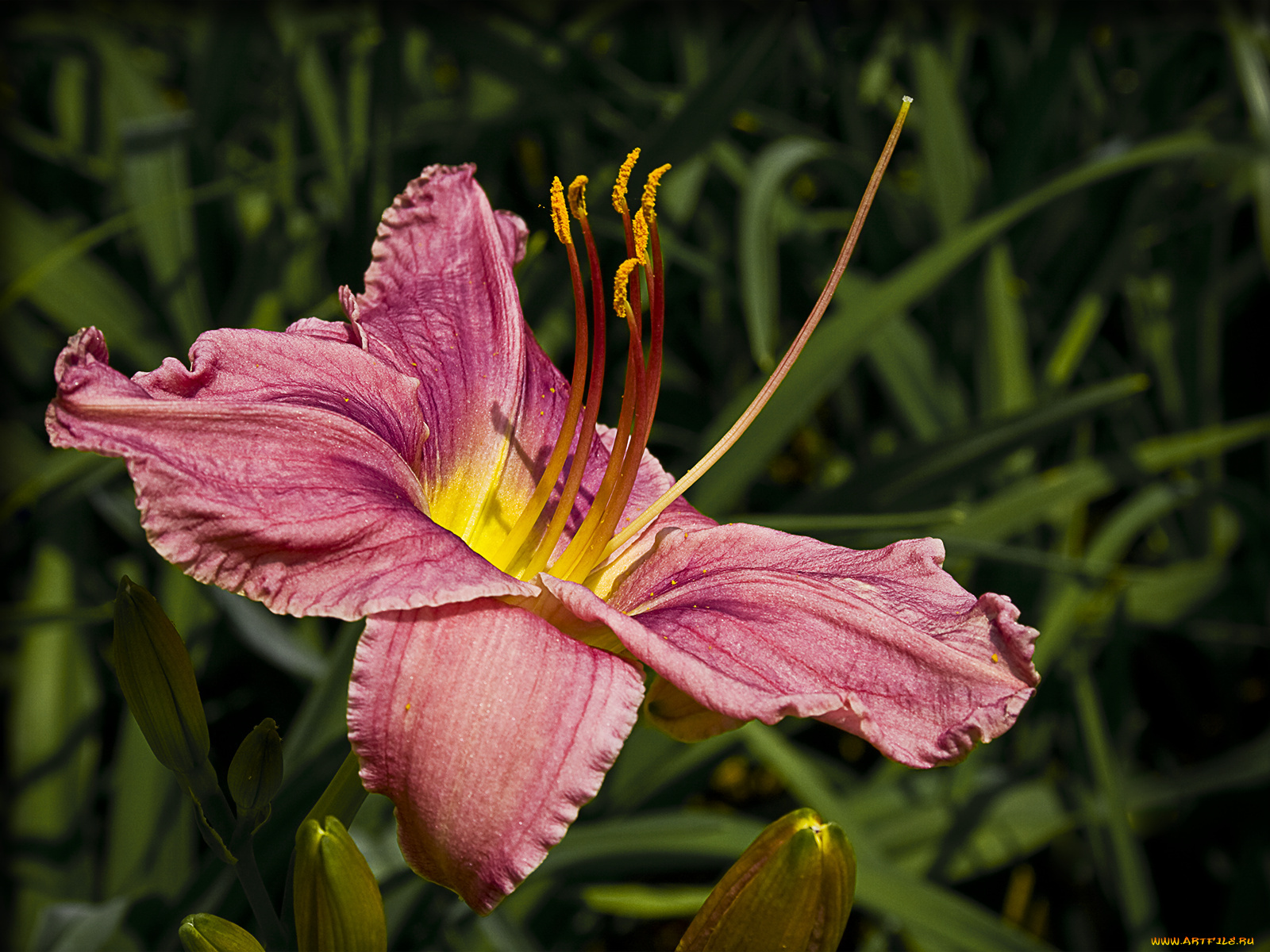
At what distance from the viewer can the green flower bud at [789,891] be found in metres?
0.48

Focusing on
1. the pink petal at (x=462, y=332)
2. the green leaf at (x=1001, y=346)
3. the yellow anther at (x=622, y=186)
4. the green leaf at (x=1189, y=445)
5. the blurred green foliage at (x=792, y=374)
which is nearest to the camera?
the yellow anther at (x=622, y=186)

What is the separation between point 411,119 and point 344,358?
992 mm

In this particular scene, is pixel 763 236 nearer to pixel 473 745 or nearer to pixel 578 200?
pixel 578 200

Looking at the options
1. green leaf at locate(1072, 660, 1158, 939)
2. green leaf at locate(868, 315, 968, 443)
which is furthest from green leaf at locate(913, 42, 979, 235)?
green leaf at locate(1072, 660, 1158, 939)

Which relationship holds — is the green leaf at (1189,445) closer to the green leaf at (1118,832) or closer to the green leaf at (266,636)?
the green leaf at (1118,832)

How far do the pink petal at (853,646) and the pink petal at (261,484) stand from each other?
0.26 feet

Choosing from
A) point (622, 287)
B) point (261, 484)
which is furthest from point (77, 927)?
point (622, 287)

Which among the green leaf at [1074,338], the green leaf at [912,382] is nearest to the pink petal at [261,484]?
the green leaf at [912,382]

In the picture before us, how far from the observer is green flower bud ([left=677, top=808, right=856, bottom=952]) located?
19.1 inches

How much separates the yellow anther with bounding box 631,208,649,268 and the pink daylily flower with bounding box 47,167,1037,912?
2 centimetres

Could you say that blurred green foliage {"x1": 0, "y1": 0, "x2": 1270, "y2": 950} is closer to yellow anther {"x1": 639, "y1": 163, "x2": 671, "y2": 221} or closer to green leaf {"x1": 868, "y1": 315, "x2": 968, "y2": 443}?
green leaf {"x1": 868, "y1": 315, "x2": 968, "y2": 443}

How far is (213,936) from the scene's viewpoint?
0.48 meters

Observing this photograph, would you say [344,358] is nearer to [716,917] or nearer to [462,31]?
[716,917]

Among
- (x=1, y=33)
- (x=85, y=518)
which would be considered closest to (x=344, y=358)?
(x=85, y=518)
